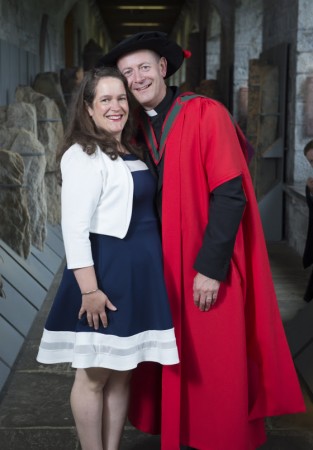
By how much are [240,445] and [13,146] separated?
13.0 ft

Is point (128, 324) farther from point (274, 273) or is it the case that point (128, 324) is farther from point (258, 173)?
point (258, 173)

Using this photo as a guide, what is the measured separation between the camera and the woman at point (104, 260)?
2.31 metres

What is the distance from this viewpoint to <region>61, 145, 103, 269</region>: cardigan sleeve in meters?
2.28

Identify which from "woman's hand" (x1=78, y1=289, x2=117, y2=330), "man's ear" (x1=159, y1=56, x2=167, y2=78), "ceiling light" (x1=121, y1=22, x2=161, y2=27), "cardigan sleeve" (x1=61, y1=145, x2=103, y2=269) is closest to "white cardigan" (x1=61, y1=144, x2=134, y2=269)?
"cardigan sleeve" (x1=61, y1=145, x2=103, y2=269)

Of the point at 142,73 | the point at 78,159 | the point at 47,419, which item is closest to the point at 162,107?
the point at 142,73

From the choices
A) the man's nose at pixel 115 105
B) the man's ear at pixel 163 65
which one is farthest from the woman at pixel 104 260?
the man's ear at pixel 163 65

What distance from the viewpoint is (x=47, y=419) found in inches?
134

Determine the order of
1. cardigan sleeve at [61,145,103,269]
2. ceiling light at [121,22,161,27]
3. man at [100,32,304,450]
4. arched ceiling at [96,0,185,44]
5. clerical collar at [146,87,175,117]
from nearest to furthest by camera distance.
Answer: cardigan sleeve at [61,145,103,269], man at [100,32,304,450], clerical collar at [146,87,175,117], arched ceiling at [96,0,185,44], ceiling light at [121,22,161,27]

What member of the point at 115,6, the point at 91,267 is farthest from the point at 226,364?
the point at 115,6

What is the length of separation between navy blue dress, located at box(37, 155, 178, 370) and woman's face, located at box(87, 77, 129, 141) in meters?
0.13

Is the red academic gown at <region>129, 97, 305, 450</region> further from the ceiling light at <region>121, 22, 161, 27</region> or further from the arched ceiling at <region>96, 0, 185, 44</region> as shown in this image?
the ceiling light at <region>121, 22, 161, 27</region>

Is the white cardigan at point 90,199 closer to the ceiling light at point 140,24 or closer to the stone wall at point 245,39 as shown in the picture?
the stone wall at point 245,39

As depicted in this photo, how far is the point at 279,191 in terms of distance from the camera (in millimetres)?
7766

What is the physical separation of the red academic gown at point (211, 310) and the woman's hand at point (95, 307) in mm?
319
